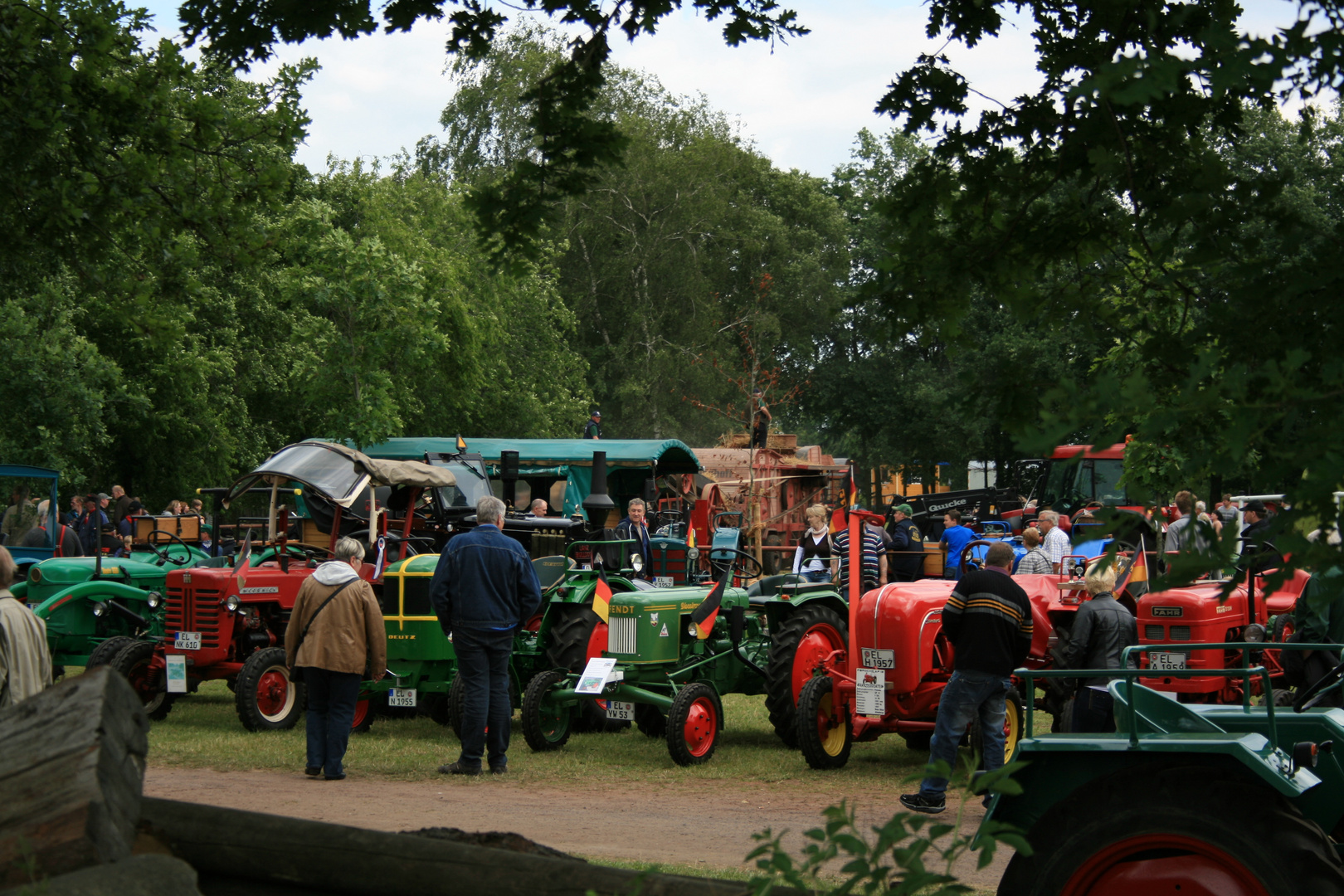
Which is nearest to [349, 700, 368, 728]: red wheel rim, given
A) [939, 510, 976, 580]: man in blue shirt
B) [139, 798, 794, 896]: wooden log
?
[139, 798, 794, 896]: wooden log

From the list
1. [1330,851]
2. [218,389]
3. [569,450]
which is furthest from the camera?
[218,389]

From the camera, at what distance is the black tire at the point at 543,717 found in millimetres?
9906

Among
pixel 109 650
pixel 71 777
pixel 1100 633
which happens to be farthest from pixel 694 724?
pixel 71 777

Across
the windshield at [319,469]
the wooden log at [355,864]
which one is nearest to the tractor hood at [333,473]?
the windshield at [319,469]

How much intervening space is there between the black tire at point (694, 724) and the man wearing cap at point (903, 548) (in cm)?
814

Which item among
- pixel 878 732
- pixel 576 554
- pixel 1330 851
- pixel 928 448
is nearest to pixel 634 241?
pixel 928 448

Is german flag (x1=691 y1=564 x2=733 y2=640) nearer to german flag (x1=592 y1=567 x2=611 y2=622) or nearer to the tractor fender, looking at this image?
german flag (x1=592 y1=567 x2=611 y2=622)

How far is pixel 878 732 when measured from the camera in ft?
31.0

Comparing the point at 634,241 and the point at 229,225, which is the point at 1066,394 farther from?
the point at 634,241

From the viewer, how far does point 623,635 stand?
1027cm

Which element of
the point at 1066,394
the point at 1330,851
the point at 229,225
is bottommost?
the point at 1330,851

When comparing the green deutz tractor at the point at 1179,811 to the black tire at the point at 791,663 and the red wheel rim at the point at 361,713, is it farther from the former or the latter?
the red wheel rim at the point at 361,713

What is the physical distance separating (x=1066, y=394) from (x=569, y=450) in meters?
23.1

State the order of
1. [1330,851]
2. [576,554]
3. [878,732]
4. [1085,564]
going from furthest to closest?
[576,554]
[1085,564]
[878,732]
[1330,851]
